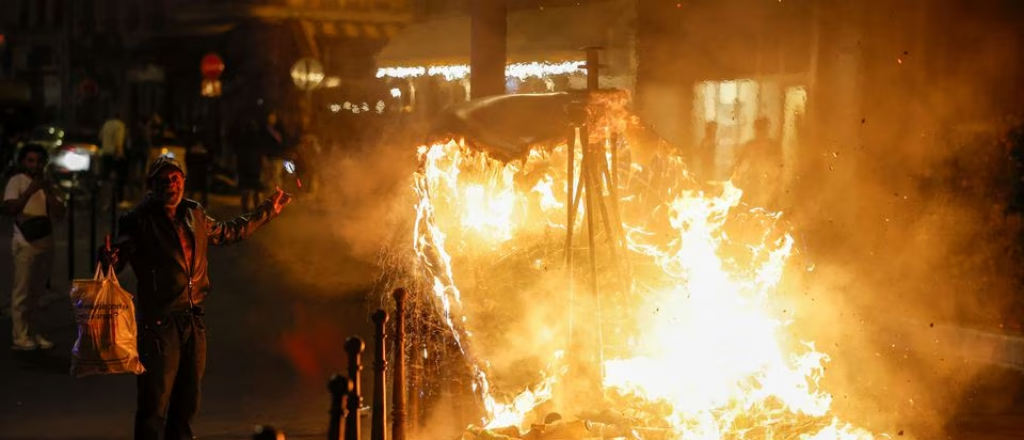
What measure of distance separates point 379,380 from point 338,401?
1.14m

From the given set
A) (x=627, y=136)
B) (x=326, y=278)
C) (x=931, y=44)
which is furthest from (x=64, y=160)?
(x=627, y=136)

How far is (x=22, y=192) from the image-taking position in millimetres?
9242

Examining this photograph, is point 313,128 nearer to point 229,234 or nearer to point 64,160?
point 64,160

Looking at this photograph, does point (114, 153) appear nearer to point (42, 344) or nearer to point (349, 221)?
point (349, 221)

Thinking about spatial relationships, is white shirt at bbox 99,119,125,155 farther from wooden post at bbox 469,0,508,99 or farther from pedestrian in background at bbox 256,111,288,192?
wooden post at bbox 469,0,508,99

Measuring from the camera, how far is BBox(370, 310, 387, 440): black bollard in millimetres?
5781

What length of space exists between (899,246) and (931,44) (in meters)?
2.79

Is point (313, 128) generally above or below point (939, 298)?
above

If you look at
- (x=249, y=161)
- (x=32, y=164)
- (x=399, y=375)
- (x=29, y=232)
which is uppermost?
(x=249, y=161)

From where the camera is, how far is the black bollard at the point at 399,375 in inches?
241

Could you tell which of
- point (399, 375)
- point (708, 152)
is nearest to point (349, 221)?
point (708, 152)

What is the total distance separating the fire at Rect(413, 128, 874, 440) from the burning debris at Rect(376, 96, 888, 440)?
0.01 meters

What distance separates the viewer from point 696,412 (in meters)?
6.54

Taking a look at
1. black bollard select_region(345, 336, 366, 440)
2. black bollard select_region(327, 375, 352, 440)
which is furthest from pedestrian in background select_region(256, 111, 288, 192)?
black bollard select_region(327, 375, 352, 440)
